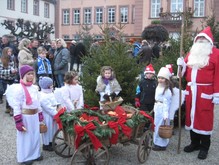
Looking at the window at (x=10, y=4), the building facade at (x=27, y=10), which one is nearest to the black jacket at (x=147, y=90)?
the building facade at (x=27, y=10)

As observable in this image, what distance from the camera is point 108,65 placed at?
254 inches

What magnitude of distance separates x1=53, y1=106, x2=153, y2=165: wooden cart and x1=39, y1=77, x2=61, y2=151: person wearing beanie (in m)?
0.25

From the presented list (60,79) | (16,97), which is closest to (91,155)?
(16,97)

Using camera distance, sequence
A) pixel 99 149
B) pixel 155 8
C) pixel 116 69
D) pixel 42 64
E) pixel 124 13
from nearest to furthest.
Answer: pixel 99 149 < pixel 116 69 < pixel 42 64 < pixel 155 8 < pixel 124 13

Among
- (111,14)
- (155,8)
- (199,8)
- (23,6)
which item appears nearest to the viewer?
(199,8)

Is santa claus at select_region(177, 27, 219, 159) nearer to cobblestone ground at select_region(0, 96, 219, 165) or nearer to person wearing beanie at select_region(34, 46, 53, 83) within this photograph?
cobblestone ground at select_region(0, 96, 219, 165)

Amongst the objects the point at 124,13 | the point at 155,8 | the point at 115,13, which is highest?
the point at 115,13

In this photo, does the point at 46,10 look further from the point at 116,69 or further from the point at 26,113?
the point at 26,113

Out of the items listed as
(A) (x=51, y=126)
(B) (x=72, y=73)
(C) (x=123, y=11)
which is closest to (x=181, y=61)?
(B) (x=72, y=73)

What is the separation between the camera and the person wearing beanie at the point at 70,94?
557 cm

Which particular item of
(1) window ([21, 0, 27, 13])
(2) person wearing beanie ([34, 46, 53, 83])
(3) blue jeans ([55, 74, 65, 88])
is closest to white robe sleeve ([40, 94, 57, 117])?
(2) person wearing beanie ([34, 46, 53, 83])

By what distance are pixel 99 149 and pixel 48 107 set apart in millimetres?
1135

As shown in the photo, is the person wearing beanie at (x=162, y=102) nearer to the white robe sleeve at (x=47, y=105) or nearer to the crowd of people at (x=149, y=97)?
the crowd of people at (x=149, y=97)

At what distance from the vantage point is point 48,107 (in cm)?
505
